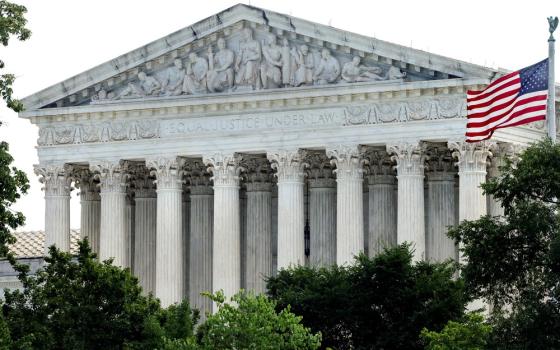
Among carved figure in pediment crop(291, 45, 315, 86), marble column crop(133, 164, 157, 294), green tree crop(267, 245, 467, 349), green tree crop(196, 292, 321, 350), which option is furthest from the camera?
marble column crop(133, 164, 157, 294)

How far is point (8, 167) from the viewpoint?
83.1 meters

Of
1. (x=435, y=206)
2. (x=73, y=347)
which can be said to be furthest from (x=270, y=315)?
(x=435, y=206)

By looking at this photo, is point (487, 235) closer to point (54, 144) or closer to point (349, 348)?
point (349, 348)

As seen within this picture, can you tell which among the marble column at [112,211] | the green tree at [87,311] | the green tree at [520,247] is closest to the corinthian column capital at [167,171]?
the marble column at [112,211]

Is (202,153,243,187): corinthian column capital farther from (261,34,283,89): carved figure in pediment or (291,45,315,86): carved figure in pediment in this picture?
(291,45,315,86): carved figure in pediment

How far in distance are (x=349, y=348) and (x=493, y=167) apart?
2172cm

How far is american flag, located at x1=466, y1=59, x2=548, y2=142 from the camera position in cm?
8825

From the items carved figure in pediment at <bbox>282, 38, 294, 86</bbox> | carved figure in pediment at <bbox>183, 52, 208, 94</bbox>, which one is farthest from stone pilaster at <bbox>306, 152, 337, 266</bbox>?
carved figure in pediment at <bbox>183, 52, 208, 94</bbox>

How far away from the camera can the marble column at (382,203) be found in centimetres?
11725

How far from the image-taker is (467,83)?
106m

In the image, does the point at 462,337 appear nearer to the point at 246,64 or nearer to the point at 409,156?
the point at 409,156

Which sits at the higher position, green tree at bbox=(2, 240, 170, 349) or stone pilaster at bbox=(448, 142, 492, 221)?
stone pilaster at bbox=(448, 142, 492, 221)

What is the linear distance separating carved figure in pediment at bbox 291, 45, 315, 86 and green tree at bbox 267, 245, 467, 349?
55.0ft

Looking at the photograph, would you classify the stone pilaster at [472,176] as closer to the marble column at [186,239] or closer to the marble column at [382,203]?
the marble column at [382,203]
